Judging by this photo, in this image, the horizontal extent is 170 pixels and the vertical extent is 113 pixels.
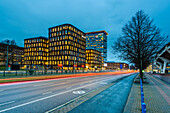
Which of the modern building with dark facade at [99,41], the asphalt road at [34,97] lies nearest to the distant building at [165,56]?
the asphalt road at [34,97]

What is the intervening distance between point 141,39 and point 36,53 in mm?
98484

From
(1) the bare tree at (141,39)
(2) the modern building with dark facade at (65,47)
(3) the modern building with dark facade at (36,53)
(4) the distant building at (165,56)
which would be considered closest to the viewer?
(1) the bare tree at (141,39)

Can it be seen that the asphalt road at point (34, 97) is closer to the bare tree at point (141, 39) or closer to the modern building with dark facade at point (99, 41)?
the bare tree at point (141, 39)

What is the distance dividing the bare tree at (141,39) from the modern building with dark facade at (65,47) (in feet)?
219

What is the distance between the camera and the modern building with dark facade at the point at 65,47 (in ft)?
274

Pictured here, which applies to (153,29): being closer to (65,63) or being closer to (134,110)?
(134,110)

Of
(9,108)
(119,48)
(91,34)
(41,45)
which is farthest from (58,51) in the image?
(91,34)

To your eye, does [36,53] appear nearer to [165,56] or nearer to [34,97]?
[165,56]

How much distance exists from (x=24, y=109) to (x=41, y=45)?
100 m

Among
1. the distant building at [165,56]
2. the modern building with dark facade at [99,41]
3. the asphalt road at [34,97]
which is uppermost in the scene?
the modern building with dark facade at [99,41]

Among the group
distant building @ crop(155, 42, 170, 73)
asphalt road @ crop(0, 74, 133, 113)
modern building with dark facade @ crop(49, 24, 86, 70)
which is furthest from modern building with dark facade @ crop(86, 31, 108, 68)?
asphalt road @ crop(0, 74, 133, 113)

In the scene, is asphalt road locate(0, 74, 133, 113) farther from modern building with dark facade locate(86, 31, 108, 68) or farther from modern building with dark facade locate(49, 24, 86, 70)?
modern building with dark facade locate(86, 31, 108, 68)

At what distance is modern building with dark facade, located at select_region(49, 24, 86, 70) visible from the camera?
83.5 m

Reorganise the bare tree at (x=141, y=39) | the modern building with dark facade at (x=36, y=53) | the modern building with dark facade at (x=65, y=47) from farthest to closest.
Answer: the modern building with dark facade at (x=36, y=53), the modern building with dark facade at (x=65, y=47), the bare tree at (x=141, y=39)
